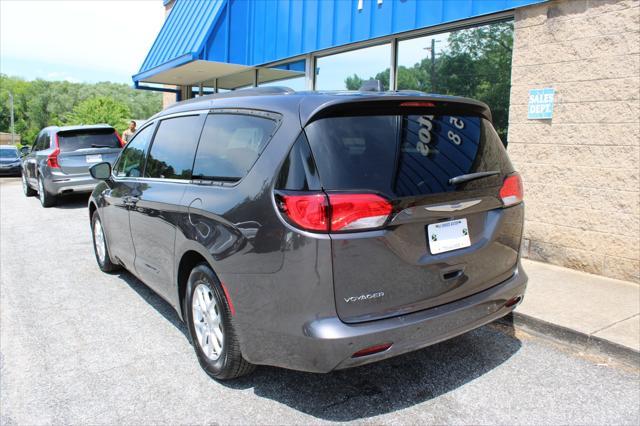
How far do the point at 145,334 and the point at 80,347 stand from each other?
0.48m

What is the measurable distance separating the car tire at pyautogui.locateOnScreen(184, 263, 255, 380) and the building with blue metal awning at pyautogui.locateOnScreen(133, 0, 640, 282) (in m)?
1.64

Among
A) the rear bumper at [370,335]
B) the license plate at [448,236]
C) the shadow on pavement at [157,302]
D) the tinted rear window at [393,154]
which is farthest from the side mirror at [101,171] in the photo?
the license plate at [448,236]

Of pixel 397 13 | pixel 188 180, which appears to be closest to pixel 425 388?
pixel 188 180

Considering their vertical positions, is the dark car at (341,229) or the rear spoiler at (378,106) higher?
the rear spoiler at (378,106)

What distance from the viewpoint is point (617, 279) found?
17.6 feet

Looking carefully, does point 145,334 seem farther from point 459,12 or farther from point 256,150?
point 459,12

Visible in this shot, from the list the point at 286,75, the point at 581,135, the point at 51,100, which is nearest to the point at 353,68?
the point at 286,75

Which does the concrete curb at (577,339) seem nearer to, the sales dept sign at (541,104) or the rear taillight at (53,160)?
the sales dept sign at (541,104)

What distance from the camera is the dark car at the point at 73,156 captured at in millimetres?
11141

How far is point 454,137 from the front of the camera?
3.04 m

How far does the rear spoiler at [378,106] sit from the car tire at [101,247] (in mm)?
3707

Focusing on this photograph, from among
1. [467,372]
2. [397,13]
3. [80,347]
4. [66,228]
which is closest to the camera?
[467,372]

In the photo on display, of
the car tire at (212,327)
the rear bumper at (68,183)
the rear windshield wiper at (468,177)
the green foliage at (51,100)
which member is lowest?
the car tire at (212,327)

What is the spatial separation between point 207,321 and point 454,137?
1921mm
